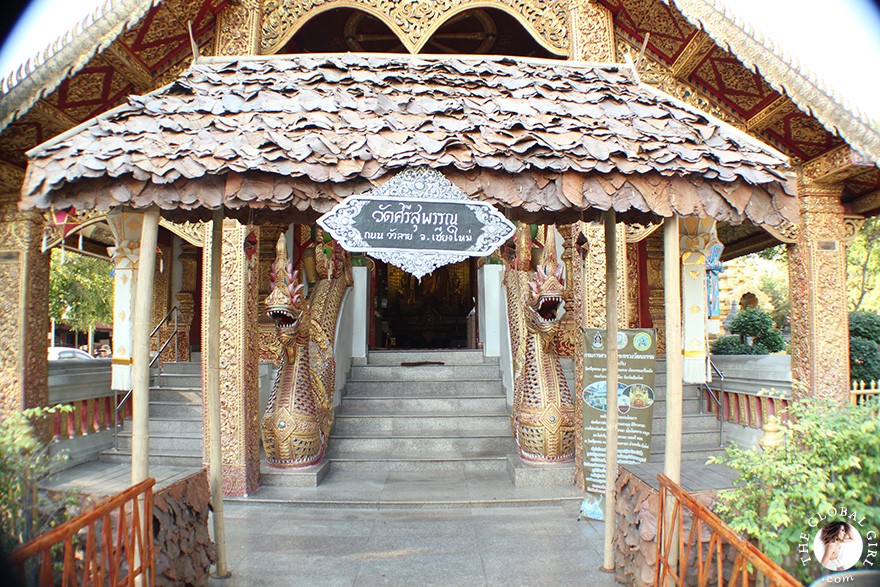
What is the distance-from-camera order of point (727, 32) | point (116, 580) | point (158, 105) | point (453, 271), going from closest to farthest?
point (116, 580), point (158, 105), point (727, 32), point (453, 271)

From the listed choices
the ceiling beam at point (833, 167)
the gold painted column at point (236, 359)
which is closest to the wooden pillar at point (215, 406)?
the gold painted column at point (236, 359)

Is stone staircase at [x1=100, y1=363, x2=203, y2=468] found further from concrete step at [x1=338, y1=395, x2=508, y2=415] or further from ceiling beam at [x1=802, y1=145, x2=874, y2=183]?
ceiling beam at [x1=802, y1=145, x2=874, y2=183]

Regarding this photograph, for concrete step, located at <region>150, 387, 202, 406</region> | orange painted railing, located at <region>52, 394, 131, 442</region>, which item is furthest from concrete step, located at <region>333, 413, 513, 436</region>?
orange painted railing, located at <region>52, 394, 131, 442</region>

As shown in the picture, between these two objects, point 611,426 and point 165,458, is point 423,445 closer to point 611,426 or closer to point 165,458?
point 165,458

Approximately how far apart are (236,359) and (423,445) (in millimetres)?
2700

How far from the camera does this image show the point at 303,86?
3.73m

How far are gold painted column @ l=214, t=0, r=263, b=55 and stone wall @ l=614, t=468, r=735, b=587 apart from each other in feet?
20.2

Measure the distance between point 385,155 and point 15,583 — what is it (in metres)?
Result: 2.60

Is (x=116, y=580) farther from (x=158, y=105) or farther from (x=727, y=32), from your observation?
(x=727, y=32)

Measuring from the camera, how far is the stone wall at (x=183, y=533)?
10.6 ft

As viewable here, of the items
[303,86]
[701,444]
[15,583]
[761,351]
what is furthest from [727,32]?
[761,351]

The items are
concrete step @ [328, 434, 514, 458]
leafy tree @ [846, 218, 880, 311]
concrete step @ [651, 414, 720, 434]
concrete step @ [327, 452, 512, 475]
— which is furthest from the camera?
leafy tree @ [846, 218, 880, 311]

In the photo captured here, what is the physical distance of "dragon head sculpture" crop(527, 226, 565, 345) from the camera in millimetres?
6008

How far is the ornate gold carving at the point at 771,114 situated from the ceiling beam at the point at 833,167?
71 cm
